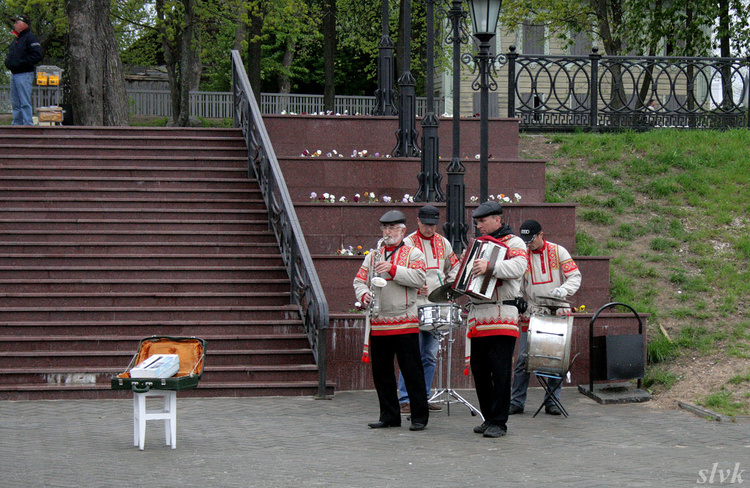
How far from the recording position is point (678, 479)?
726cm

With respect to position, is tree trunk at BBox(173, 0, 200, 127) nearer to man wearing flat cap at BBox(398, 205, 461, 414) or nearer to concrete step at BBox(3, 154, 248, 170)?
concrete step at BBox(3, 154, 248, 170)

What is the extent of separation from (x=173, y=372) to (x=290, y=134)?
31.0 ft

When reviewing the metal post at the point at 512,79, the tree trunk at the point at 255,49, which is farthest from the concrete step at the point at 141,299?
the tree trunk at the point at 255,49

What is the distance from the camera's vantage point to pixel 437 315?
9.61m

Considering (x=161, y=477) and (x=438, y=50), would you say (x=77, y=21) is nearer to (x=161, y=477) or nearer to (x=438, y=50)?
(x=161, y=477)

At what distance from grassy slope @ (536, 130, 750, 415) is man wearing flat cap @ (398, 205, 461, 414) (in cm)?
288

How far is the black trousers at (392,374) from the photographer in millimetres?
9070

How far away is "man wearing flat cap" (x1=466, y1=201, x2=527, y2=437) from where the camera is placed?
343 inches

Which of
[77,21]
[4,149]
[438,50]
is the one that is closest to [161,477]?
[4,149]

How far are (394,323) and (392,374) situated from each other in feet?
1.67

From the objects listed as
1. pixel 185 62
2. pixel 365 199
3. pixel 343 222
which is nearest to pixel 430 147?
pixel 343 222

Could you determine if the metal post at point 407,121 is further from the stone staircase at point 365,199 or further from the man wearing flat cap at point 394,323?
the man wearing flat cap at point 394,323

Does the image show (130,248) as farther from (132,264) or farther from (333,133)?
(333,133)

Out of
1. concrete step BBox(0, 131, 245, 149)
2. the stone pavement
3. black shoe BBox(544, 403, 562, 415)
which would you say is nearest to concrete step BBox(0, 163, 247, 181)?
concrete step BBox(0, 131, 245, 149)
